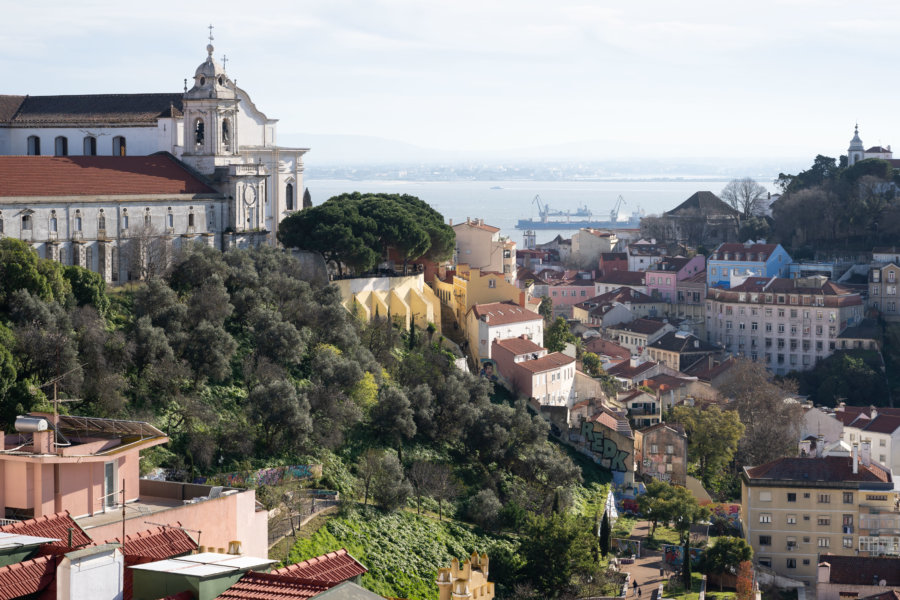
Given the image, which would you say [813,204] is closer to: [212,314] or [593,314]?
[593,314]

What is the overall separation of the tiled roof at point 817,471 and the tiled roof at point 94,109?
19308mm

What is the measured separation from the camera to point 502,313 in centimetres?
4225

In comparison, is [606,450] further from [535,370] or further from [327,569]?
[327,569]

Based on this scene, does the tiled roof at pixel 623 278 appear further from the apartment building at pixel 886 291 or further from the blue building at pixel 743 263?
the apartment building at pixel 886 291

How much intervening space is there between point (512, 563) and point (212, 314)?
923cm

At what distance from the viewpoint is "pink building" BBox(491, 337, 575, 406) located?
3981 cm

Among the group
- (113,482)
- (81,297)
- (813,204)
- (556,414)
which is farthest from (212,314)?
(813,204)

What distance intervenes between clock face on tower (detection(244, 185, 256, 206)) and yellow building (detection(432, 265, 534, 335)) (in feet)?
22.0

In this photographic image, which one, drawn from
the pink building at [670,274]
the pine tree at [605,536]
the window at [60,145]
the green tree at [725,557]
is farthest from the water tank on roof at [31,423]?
the pink building at [670,274]

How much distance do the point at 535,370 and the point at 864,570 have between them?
1145 centimetres

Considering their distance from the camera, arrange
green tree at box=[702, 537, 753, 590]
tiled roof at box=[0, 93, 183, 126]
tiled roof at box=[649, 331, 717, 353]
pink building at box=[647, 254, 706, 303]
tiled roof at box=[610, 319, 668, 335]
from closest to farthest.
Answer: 1. green tree at box=[702, 537, 753, 590]
2. tiled roof at box=[0, 93, 183, 126]
3. tiled roof at box=[649, 331, 717, 353]
4. tiled roof at box=[610, 319, 668, 335]
5. pink building at box=[647, 254, 706, 303]

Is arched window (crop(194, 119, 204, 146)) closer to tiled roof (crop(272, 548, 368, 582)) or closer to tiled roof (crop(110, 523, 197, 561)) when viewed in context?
tiled roof (crop(110, 523, 197, 561))

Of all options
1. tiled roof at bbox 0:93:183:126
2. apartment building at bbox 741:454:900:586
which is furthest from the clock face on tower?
apartment building at bbox 741:454:900:586

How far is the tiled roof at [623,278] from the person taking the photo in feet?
216
